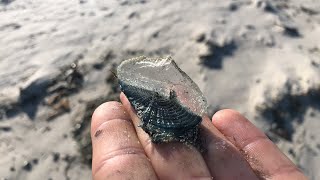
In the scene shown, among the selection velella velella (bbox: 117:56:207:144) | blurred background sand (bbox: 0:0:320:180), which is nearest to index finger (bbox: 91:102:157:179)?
velella velella (bbox: 117:56:207:144)

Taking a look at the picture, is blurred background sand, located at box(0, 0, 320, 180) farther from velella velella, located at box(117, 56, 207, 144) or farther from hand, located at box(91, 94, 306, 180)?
velella velella, located at box(117, 56, 207, 144)

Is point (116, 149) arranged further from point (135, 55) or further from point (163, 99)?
point (135, 55)

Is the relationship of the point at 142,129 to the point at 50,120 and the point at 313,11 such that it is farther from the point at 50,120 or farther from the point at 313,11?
the point at 313,11

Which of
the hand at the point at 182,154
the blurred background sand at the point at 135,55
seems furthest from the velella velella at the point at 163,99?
the blurred background sand at the point at 135,55

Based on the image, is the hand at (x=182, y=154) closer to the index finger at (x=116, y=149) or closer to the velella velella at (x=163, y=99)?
the index finger at (x=116, y=149)

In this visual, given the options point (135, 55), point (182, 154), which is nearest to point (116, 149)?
point (182, 154)

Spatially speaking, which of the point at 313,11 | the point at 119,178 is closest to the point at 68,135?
the point at 119,178
